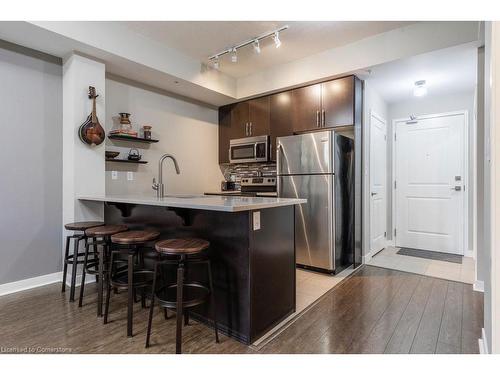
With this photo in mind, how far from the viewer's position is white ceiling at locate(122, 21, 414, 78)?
9.53 ft

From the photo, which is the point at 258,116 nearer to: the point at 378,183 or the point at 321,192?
the point at 321,192

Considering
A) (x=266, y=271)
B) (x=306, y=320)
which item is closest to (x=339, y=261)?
(x=306, y=320)

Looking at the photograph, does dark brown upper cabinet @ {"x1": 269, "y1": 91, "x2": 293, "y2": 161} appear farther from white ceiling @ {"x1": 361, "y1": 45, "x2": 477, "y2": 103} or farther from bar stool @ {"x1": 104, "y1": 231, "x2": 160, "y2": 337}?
bar stool @ {"x1": 104, "y1": 231, "x2": 160, "y2": 337}

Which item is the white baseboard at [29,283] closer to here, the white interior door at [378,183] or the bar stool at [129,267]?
the bar stool at [129,267]

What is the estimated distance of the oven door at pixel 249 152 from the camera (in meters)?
4.18

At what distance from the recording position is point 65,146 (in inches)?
117

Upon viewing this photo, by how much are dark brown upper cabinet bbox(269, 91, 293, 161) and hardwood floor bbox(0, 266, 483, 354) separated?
220 cm

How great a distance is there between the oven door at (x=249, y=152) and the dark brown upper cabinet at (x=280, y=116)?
0.13m

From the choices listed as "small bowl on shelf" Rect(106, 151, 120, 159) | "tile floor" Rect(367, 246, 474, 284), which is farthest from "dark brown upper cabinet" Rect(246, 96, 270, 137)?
"tile floor" Rect(367, 246, 474, 284)

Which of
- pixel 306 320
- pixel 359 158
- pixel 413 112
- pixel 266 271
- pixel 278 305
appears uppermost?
pixel 413 112

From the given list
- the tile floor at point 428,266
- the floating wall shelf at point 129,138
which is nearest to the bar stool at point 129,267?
the floating wall shelf at point 129,138
